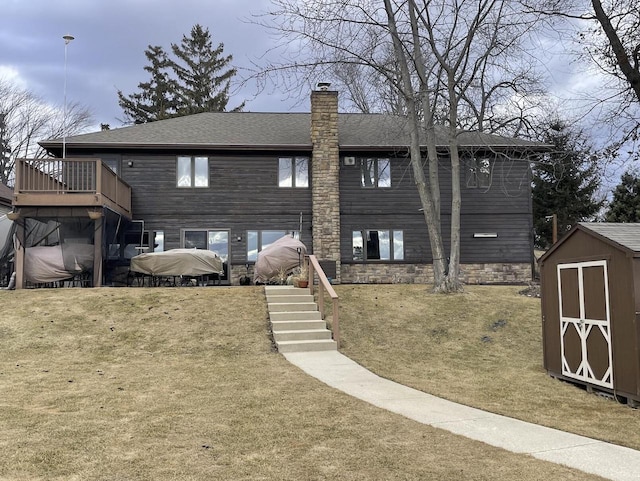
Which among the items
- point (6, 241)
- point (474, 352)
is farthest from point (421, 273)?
point (6, 241)

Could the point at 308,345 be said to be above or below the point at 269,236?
below

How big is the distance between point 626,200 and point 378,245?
17310 millimetres

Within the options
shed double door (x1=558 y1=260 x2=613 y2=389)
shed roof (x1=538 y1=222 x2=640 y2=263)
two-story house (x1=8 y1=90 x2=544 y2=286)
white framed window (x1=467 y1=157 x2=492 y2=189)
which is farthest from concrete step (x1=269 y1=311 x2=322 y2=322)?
white framed window (x1=467 y1=157 x2=492 y2=189)

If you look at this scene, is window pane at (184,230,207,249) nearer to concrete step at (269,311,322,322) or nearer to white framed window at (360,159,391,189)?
white framed window at (360,159,391,189)

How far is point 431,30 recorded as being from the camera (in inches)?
623

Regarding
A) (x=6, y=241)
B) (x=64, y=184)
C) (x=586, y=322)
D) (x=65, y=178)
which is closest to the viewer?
(x=586, y=322)

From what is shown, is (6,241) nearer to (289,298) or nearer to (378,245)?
(289,298)

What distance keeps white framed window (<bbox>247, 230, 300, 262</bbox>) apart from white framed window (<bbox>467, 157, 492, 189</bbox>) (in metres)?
6.61

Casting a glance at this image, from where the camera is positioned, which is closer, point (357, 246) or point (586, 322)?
point (586, 322)

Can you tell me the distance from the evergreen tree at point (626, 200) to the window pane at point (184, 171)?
74.2ft

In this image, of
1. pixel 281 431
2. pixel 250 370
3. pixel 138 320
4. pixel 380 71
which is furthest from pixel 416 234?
pixel 281 431

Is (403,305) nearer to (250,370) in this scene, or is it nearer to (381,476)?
(250,370)

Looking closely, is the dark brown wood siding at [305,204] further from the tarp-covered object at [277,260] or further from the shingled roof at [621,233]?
the shingled roof at [621,233]

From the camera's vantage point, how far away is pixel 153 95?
4109cm
